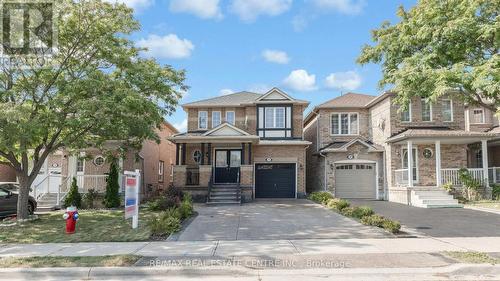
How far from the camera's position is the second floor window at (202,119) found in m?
25.6

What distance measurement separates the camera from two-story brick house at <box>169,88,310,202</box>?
72.8 feet

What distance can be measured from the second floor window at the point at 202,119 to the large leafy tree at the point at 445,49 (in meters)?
14.3

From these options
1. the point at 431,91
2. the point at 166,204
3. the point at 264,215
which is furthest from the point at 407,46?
the point at 166,204

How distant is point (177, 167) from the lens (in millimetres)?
22031

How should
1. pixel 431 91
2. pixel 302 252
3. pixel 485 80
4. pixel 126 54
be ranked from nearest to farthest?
pixel 302 252, pixel 485 80, pixel 431 91, pixel 126 54

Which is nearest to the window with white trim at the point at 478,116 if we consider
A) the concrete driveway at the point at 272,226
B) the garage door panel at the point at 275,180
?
the garage door panel at the point at 275,180

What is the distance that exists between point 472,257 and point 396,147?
49.8 ft

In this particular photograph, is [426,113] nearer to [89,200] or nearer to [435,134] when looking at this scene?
[435,134]

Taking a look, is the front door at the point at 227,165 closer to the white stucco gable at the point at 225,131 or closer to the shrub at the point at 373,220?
the white stucco gable at the point at 225,131

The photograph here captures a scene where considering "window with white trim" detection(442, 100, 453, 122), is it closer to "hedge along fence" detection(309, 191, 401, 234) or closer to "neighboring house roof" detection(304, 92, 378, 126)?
"neighboring house roof" detection(304, 92, 378, 126)

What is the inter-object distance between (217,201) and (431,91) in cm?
1260

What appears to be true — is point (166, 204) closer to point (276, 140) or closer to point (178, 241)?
point (178, 241)

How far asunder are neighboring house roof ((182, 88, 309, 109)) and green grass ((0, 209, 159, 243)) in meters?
11.6

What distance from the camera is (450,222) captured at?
13.2 metres
